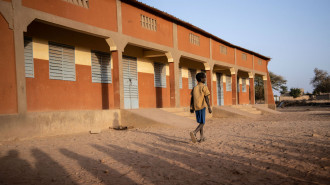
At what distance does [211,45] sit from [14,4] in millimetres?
12300

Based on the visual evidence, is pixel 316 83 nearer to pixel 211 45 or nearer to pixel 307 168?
pixel 211 45

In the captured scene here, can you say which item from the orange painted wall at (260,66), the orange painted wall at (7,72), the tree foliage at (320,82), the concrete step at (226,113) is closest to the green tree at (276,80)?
the tree foliage at (320,82)

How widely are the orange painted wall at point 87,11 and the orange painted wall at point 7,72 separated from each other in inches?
44.0

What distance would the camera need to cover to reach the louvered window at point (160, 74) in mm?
15031

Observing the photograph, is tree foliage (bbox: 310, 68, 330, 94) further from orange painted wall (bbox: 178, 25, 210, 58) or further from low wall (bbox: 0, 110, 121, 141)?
low wall (bbox: 0, 110, 121, 141)

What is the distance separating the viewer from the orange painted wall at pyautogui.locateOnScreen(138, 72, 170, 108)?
13859 millimetres

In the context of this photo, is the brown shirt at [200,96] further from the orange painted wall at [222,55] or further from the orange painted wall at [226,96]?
the orange painted wall at [226,96]

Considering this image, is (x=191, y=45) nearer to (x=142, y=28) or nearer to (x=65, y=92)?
(x=142, y=28)

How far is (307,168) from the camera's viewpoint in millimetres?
3584

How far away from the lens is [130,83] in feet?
43.3

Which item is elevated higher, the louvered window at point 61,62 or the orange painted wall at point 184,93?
the louvered window at point 61,62

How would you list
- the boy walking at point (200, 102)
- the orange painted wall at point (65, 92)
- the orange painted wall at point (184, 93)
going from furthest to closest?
the orange painted wall at point (184, 93) < the orange painted wall at point (65, 92) < the boy walking at point (200, 102)

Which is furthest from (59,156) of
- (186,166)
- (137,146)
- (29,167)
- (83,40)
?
(83,40)

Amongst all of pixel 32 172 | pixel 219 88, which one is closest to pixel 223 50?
pixel 219 88
